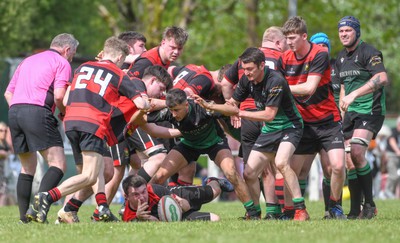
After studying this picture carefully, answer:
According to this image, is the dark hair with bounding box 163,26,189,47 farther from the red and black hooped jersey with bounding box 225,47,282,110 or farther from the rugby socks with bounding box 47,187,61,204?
the rugby socks with bounding box 47,187,61,204

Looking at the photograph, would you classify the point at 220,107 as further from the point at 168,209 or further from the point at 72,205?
the point at 72,205

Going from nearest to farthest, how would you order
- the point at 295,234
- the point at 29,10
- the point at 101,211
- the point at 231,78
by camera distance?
1. the point at 295,234
2. the point at 101,211
3. the point at 231,78
4. the point at 29,10

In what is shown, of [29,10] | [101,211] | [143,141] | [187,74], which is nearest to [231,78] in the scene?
[187,74]

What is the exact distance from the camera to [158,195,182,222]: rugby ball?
1082 cm

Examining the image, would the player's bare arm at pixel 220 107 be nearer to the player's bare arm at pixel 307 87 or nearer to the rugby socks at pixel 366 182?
the player's bare arm at pixel 307 87

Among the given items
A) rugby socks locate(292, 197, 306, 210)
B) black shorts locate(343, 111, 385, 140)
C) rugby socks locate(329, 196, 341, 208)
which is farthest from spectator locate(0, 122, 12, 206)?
rugby socks locate(292, 197, 306, 210)

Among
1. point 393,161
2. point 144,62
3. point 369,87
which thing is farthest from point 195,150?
point 393,161

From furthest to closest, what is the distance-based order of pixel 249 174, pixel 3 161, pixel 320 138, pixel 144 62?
pixel 3 161, pixel 144 62, pixel 320 138, pixel 249 174

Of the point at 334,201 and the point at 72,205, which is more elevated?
the point at 334,201

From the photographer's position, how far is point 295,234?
8.81 metres

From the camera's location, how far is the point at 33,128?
1099cm

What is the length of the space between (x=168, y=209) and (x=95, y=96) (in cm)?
159

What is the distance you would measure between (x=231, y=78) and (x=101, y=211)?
2.39 meters

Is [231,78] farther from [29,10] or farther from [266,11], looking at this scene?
[266,11]
